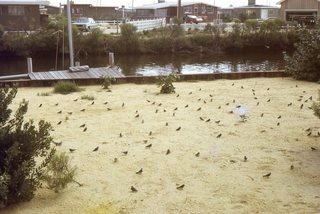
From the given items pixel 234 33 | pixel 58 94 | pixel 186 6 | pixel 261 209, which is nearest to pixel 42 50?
pixel 234 33

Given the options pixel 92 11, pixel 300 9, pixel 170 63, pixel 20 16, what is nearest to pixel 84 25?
pixel 20 16

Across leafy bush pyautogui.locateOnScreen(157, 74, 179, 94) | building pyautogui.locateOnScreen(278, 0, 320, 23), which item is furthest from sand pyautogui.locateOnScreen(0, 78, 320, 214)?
building pyautogui.locateOnScreen(278, 0, 320, 23)

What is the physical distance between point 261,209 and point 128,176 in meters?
1.83

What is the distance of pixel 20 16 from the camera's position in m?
38.8

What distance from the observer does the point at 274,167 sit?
5.96 meters

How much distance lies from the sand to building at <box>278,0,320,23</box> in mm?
37981

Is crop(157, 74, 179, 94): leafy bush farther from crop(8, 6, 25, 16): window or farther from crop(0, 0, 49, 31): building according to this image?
crop(8, 6, 25, 16): window

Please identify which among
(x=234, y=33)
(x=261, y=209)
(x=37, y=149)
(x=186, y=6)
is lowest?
(x=261, y=209)

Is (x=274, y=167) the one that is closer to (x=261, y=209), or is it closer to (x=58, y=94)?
(x=261, y=209)

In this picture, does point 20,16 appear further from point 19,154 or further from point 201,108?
point 19,154

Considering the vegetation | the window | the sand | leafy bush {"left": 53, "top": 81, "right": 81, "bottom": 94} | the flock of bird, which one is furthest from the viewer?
the window

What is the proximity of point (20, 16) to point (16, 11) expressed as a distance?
556mm

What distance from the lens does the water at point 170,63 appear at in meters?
30.8

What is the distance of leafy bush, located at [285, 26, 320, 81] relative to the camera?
1343cm
